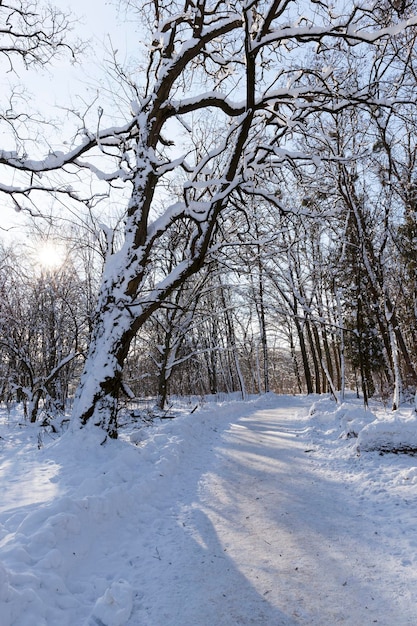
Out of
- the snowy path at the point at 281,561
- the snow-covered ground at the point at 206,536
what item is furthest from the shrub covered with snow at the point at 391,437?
the snowy path at the point at 281,561

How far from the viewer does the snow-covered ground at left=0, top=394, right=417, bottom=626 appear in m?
2.54

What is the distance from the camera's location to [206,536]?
3.81 m

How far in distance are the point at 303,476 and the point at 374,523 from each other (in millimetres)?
1818

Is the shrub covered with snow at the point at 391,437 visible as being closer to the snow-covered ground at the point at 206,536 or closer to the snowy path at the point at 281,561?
the snow-covered ground at the point at 206,536

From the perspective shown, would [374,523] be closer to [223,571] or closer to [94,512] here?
[223,571]

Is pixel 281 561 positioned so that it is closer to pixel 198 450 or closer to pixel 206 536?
pixel 206 536

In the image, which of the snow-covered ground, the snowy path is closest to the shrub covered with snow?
the snow-covered ground

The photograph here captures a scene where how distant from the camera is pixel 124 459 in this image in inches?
216

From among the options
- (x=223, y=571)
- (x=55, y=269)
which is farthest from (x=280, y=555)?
(x=55, y=269)

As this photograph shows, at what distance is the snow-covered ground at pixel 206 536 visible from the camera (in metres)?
2.54

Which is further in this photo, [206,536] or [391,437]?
[391,437]

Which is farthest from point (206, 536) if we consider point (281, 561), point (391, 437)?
point (391, 437)

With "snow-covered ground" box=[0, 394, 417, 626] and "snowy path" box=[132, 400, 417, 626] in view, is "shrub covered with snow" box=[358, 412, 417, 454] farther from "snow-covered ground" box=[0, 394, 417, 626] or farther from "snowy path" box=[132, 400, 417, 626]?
"snowy path" box=[132, 400, 417, 626]

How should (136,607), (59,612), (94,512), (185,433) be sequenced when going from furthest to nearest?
(185,433) → (94,512) → (136,607) → (59,612)
